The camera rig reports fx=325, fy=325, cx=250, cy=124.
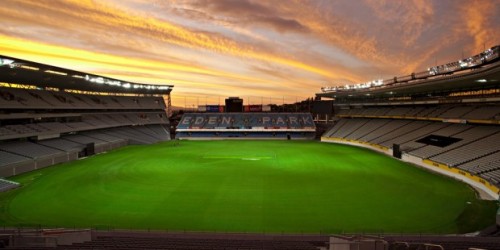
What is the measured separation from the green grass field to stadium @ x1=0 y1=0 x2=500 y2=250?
129mm

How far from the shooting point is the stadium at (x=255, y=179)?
47.9 ft

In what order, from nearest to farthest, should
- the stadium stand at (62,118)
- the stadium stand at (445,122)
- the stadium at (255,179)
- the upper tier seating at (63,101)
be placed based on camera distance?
1. the stadium at (255,179)
2. the stadium stand at (445,122)
3. the stadium stand at (62,118)
4. the upper tier seating at (63,101)

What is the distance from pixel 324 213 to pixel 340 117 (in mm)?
58485

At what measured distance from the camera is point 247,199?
22.4 metres

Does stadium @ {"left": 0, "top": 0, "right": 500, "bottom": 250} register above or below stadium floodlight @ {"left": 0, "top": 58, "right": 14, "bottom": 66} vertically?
below

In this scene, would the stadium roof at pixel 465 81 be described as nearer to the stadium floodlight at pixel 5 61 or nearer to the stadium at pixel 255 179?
the stadium at pixel 255 179

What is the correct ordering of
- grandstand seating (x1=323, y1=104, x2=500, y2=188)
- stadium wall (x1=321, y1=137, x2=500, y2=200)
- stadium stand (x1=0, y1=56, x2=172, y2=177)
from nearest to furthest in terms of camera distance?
stadium wall (x1=321, y1=137, x2=500, y2=200)
grandstand seating (x1=323, y1=104, x2=500, y2=188)
stadium stand (x1=0, y1=56, x2=172, y2=177)

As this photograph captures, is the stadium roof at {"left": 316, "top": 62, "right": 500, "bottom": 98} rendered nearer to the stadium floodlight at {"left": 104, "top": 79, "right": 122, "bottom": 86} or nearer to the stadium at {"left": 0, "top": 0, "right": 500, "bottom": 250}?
the stadium at {"left": 0, "top": 0, "right": 500, "bottom": 250}

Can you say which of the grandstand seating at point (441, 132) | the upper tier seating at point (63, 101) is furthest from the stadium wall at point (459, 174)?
the upper tier seating at point (63, 101)

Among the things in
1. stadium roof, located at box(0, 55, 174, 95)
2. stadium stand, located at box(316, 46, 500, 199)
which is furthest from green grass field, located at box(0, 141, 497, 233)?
stadium roof, located at box(0, 55, 174, 95)

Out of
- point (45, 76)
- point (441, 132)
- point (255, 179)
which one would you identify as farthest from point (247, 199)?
point (45, 76)

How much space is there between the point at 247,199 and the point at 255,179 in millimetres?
6401

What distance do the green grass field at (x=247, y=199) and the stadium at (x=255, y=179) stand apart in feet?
0.42

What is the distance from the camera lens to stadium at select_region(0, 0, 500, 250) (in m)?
14.6
